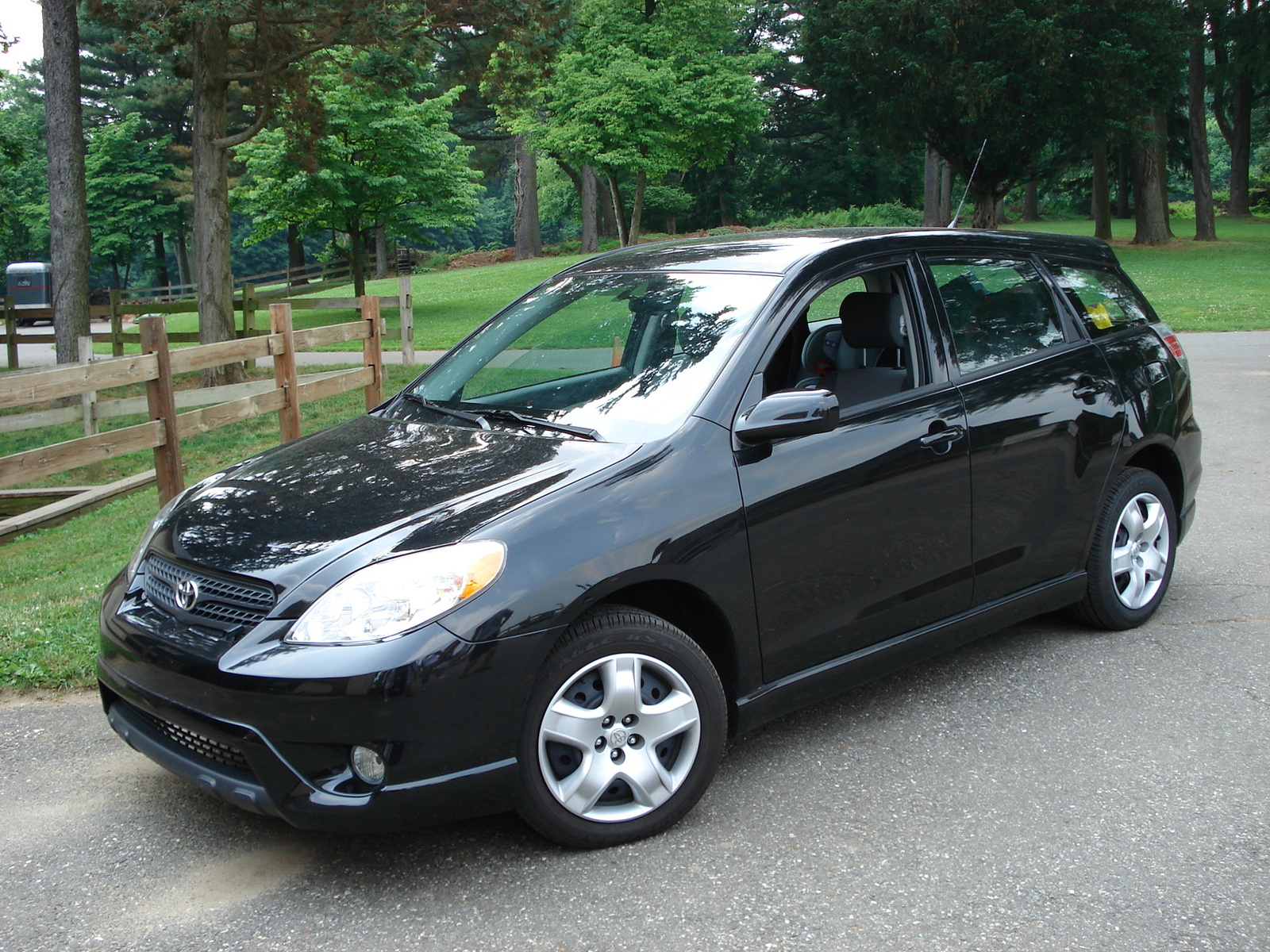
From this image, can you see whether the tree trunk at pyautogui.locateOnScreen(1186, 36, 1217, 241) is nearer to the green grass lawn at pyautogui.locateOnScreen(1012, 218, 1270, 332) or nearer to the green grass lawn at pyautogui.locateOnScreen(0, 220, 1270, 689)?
the green grass lawn at pyautogui.locateOnScreen(1012, 218, 1270, 332)

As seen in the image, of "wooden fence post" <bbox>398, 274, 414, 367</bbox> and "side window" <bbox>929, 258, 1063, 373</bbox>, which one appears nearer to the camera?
"side window" <bbox>929, 258, 1063, 373</bbox>

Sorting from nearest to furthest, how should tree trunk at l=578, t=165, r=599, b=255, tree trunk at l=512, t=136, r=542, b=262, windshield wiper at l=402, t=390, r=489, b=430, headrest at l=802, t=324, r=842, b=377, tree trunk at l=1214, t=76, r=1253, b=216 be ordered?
windshield wiper at l=402, t=390, r=489, b=430
headrest at l=802, t=324, r=842, b=377
tree trunk at l=1214, t=76, r=1253, b=216
tree trunk at l=512, t=136, r=542, b=262
tree trunk at l=578, t=165, r=599, b=255

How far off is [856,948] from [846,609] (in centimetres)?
127

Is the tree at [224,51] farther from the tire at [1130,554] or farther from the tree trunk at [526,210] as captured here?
the tree trunk at [526,210]

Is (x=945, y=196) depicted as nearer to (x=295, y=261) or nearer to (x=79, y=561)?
(x=295, y=261)

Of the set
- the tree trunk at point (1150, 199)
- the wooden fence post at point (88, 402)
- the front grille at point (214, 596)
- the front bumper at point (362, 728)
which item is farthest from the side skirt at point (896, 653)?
the tree trunk at point (1150, 199)

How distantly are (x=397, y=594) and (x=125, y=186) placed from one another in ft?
183

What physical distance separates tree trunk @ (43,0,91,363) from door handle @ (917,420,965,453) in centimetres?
1791

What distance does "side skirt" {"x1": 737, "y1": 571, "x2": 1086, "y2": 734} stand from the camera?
12.2 ft

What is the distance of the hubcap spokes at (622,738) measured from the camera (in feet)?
10.6

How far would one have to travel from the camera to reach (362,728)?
2.96 m

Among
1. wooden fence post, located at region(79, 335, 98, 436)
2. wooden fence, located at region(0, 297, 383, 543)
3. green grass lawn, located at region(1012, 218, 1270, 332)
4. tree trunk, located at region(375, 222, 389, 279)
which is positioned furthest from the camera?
tree trunk, located at region(375, 222, 389, 279)

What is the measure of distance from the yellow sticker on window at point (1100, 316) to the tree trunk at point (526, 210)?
44552 millimetres

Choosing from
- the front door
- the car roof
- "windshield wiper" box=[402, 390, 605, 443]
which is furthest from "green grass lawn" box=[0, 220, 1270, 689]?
the front door
